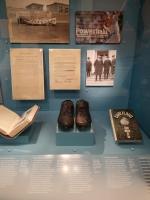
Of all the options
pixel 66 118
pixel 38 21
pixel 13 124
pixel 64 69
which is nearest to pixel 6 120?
pixel 13 124

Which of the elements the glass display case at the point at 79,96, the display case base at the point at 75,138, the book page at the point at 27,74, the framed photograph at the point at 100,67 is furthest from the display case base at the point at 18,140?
the framed photograph at the point at 100,67

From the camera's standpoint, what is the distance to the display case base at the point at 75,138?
1070 mm

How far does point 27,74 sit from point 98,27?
45 cm

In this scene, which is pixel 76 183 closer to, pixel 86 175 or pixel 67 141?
pixel 86 175

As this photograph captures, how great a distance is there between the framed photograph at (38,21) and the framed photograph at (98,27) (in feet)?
0.23

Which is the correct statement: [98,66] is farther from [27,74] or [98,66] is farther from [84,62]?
[27,74]

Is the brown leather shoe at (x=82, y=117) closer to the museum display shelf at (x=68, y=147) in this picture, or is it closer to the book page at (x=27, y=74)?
the museum display shelf at (x=68, y=147)

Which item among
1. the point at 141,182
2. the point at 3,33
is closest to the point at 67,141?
the point at 141,182

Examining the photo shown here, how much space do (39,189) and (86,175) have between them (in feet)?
0.58

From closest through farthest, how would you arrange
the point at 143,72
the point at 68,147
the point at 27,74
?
the point at 68,147 < the point at 143,72 < the point at 27,74

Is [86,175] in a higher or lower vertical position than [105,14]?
lower

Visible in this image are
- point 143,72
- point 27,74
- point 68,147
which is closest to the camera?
point 68,147

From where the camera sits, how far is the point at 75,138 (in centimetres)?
107

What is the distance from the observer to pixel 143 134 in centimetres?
119
